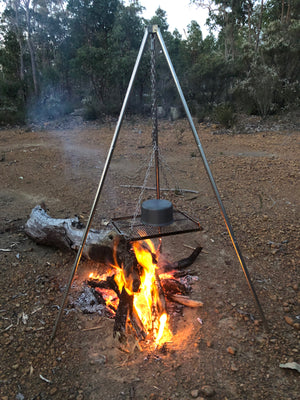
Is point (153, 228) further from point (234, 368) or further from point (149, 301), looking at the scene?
point (234, 368)

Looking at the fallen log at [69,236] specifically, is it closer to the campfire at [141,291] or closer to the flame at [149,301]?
the campfire at [141,291]

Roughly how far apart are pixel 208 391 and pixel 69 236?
2023 millimetres

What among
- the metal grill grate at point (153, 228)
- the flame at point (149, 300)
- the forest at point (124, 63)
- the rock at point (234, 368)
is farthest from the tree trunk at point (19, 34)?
the rock at point (234, 368)

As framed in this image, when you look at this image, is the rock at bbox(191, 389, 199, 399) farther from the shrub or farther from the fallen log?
the shrub

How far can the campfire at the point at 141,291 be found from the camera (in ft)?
7.46

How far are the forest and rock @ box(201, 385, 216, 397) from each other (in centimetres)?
995

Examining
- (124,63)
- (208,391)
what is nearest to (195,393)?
(208,391)

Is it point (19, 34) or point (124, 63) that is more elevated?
point (19, 34)

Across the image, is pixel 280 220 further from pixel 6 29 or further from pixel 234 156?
pixel 6 29

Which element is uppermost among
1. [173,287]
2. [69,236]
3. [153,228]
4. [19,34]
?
[19,34]

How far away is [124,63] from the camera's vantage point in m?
14.9

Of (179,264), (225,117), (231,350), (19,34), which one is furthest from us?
(19,34)

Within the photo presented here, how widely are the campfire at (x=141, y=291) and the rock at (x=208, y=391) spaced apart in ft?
1.47

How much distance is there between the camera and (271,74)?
11.9m
